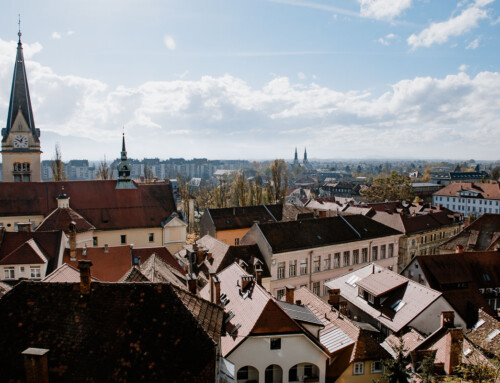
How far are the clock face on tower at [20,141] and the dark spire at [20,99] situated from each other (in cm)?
116

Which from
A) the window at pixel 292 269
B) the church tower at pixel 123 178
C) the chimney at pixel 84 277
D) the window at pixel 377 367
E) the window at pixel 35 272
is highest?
the church tower at pixel 123 178

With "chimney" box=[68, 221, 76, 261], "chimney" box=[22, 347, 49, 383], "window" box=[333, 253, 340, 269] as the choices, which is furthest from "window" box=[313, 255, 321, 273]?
"chimney" box=[22, 347, 49, 383]

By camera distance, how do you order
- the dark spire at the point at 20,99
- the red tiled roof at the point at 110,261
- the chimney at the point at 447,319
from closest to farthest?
the chimney at the point at 447,319
the red tiled roof at the point at 110,261
the dark spire at the point at 20,99

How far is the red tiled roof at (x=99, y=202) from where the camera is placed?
4056 centimetres

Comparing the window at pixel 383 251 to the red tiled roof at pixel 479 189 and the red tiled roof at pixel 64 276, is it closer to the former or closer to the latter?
the red tiled roof at pixel 64 276

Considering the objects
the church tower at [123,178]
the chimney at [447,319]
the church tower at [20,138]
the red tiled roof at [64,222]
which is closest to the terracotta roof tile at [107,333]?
the chimney at [447,319]

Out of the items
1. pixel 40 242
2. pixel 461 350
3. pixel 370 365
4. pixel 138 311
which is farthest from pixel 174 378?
pixel 40 242

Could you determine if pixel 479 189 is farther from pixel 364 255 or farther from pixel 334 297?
pixel 334 297

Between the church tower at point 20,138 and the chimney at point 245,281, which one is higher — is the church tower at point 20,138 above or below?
above

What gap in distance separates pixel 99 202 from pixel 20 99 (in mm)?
18774

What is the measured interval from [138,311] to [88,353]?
1.76m

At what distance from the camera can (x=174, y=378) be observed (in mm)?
11258

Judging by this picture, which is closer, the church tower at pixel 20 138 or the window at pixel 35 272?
the window at pixel 35 272

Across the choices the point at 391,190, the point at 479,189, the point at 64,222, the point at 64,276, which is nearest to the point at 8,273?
the point at 64,222
